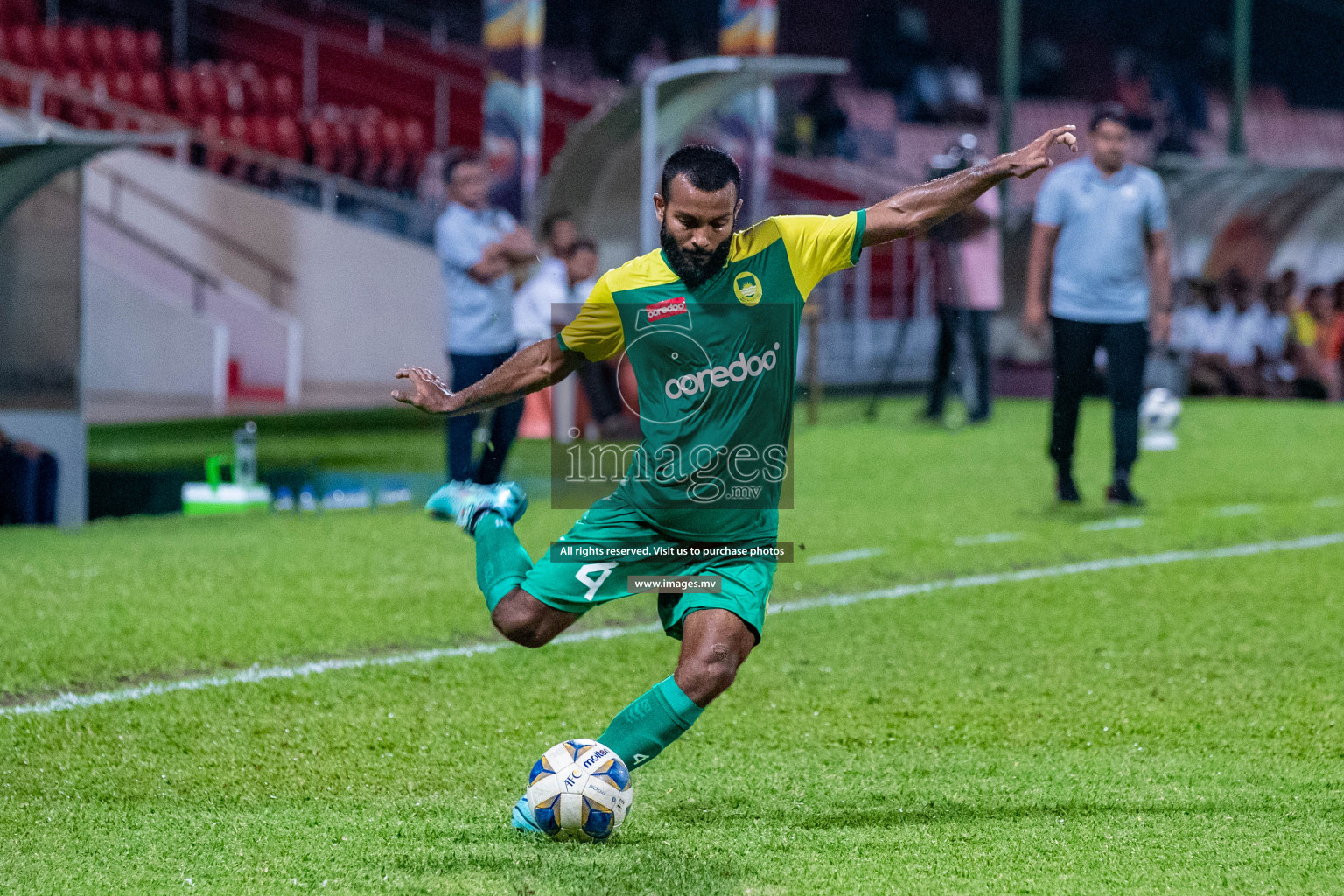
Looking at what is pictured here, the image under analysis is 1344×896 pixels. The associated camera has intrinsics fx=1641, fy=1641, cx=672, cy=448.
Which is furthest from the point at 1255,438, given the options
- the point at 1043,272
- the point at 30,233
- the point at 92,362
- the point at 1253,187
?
the point at 92,362

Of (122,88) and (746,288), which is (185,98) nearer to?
(122,88)

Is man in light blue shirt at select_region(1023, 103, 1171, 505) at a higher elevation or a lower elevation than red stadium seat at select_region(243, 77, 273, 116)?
lower

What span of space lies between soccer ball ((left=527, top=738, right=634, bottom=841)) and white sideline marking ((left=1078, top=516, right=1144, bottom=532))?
547cm

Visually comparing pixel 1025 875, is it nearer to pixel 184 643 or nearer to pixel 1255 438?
pixel 184 643

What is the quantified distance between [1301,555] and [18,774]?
6016mm

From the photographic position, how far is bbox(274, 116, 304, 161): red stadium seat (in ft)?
67.1

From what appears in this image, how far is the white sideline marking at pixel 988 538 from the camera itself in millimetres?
8273

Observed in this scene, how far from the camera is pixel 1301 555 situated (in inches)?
313

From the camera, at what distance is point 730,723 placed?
192 inches

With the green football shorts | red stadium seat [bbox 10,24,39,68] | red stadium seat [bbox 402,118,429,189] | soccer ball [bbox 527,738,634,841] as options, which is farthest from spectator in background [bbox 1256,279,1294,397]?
soccer ball [bbox 527,738,634,841]

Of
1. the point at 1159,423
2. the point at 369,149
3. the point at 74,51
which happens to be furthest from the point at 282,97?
the point at 1159,423

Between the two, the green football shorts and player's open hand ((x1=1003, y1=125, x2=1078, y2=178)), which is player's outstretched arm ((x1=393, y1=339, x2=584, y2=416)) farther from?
player's open hand ((x1=1003, y1=125, x2=1078, y2=178))

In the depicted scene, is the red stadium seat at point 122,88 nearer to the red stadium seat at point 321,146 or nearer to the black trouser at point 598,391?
the red stadium seat at point 321,146

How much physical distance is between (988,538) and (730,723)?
3.83m
